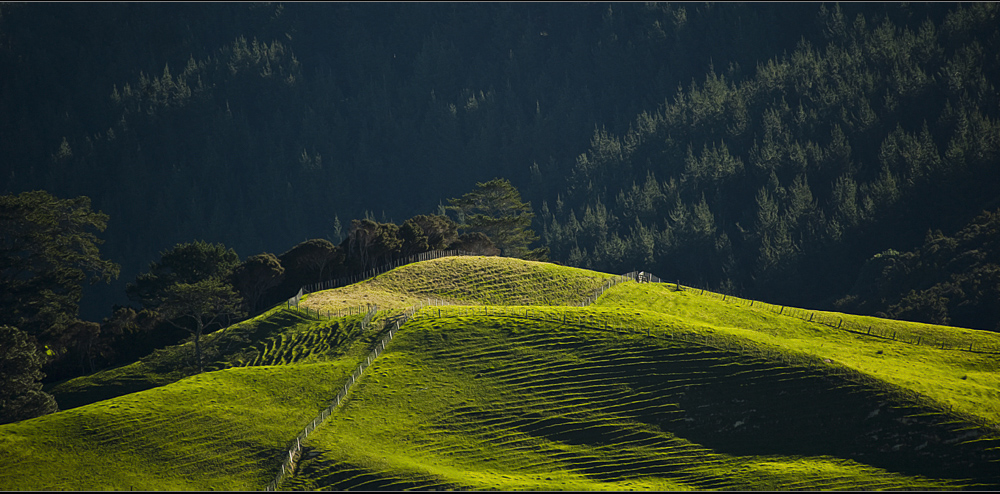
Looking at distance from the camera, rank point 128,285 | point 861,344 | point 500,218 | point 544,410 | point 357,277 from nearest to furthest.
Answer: point 544,410, point 861,344, point 357,277, point 128,285, point 500,218

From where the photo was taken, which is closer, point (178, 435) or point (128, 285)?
point (178, 435)

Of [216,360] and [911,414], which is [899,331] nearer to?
[911,414]

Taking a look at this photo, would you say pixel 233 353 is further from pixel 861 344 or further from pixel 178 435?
pixel 861 344

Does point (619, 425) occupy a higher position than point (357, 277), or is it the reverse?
point (357, 277)

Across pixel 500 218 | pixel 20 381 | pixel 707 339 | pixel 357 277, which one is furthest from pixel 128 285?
pixel 707 339

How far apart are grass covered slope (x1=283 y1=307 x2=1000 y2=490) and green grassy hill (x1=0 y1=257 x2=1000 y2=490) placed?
14 cm

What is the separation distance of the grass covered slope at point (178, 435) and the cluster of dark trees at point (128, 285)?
1083 cm

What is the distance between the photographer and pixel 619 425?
61.8 m

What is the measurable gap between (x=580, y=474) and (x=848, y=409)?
17859 mm

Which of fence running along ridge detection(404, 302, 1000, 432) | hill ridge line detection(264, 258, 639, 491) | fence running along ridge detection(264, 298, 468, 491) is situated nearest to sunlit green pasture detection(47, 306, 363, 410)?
fence running along ridge detection(264, 298, 468, 491)

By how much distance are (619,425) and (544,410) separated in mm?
5363

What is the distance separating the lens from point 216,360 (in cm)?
7938

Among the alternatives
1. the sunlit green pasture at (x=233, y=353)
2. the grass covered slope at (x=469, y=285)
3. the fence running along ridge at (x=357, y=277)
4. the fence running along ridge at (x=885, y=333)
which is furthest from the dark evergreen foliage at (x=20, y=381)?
the fence running along ridge at (x=885, y=333)

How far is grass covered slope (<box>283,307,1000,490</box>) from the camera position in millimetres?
55188
